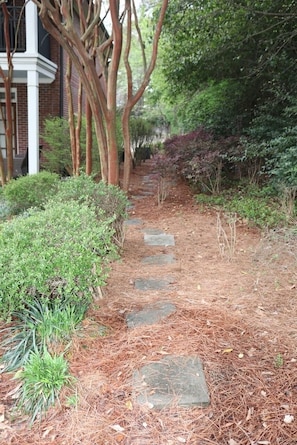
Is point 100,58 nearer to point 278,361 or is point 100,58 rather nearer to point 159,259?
point 159,259

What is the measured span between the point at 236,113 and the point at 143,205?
3607 mm

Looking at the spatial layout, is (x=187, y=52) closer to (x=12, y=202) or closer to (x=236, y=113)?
(x=236, y=113)

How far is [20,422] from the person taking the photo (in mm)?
2131

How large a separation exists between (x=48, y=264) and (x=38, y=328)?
44cm

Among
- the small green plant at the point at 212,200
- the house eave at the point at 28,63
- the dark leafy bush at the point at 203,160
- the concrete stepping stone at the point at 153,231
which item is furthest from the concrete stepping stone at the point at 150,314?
the house eave at the point at 28,63

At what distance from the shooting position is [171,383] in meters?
2.25

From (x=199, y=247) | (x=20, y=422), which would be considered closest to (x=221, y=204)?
(x=199, y=247)

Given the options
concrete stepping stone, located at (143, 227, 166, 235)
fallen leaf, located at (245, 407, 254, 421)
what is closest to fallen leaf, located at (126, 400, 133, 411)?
fallen leaf, located at (245, 407, 254, 421)

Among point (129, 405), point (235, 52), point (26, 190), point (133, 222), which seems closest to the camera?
point (129, 405)

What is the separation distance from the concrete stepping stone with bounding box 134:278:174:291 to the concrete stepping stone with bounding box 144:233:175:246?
125 cm

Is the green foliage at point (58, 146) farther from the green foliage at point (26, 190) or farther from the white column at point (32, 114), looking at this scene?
the green foliage at point (26, 190)

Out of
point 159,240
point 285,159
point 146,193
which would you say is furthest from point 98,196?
point 146,193

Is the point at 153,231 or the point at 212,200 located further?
the point at 212,200

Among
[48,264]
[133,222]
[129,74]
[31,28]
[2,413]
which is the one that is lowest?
[2,413]
